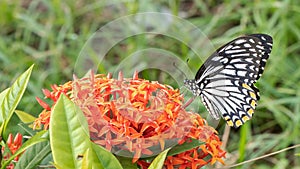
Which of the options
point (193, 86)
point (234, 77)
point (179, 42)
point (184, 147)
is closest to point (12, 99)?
point (184, 147)

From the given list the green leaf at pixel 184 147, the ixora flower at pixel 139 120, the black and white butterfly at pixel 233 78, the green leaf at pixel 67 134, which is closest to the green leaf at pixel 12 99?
the ixora flower at pixel 139 120

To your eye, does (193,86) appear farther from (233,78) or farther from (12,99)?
(12,99)

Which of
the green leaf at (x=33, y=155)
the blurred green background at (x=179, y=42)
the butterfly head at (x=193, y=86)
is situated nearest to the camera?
the green leaf at (x=33, y=155)

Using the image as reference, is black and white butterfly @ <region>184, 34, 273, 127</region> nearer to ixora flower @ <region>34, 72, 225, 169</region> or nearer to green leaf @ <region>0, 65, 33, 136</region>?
ixora flower @ <region>34, 72, 225, 169</region>

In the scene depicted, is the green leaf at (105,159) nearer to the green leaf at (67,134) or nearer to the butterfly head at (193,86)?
the green leaf at (67,134)

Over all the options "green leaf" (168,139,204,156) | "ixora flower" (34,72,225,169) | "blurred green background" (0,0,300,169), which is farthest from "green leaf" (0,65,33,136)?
"blurred green background" (0,0,300,169)

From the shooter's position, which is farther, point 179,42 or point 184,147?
point 179,42
